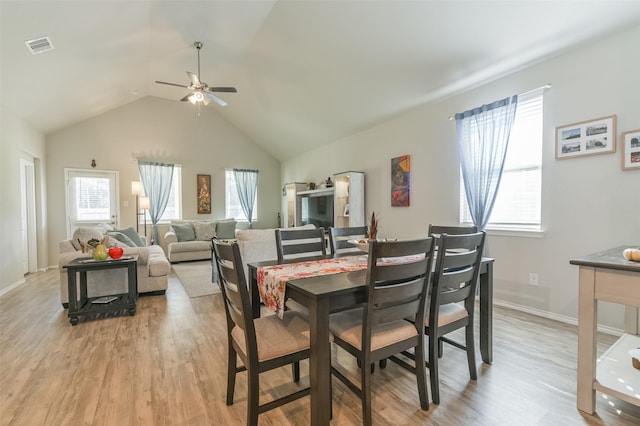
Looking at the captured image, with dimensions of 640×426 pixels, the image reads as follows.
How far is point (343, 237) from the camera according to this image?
2662 millimetres

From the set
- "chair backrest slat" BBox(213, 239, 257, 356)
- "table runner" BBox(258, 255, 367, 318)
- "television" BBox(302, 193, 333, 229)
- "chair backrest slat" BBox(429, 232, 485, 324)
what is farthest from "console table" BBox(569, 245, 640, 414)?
"television" BBox(302, 193, 333, 229)

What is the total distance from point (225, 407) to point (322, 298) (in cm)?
101

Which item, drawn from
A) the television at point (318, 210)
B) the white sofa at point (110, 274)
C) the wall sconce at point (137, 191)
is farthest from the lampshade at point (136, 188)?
the television at point (318, 210)

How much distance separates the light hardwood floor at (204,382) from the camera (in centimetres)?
164

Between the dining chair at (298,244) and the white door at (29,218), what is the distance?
18.2 ft

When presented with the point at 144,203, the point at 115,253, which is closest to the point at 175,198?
the point at 144,203

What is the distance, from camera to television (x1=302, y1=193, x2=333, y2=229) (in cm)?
622

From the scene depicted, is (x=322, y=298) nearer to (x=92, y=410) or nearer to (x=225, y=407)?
(x=225, y=407)

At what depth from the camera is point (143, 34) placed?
4.04 metres

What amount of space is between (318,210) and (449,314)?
15.9 ft

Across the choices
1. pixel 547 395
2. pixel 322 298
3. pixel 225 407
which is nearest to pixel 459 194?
pixel 547 395

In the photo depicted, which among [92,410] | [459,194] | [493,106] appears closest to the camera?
[92,410]

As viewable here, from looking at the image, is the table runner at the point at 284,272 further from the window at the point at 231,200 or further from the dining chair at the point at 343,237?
the window at the point at 231,200

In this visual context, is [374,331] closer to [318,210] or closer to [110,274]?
[110,274]
